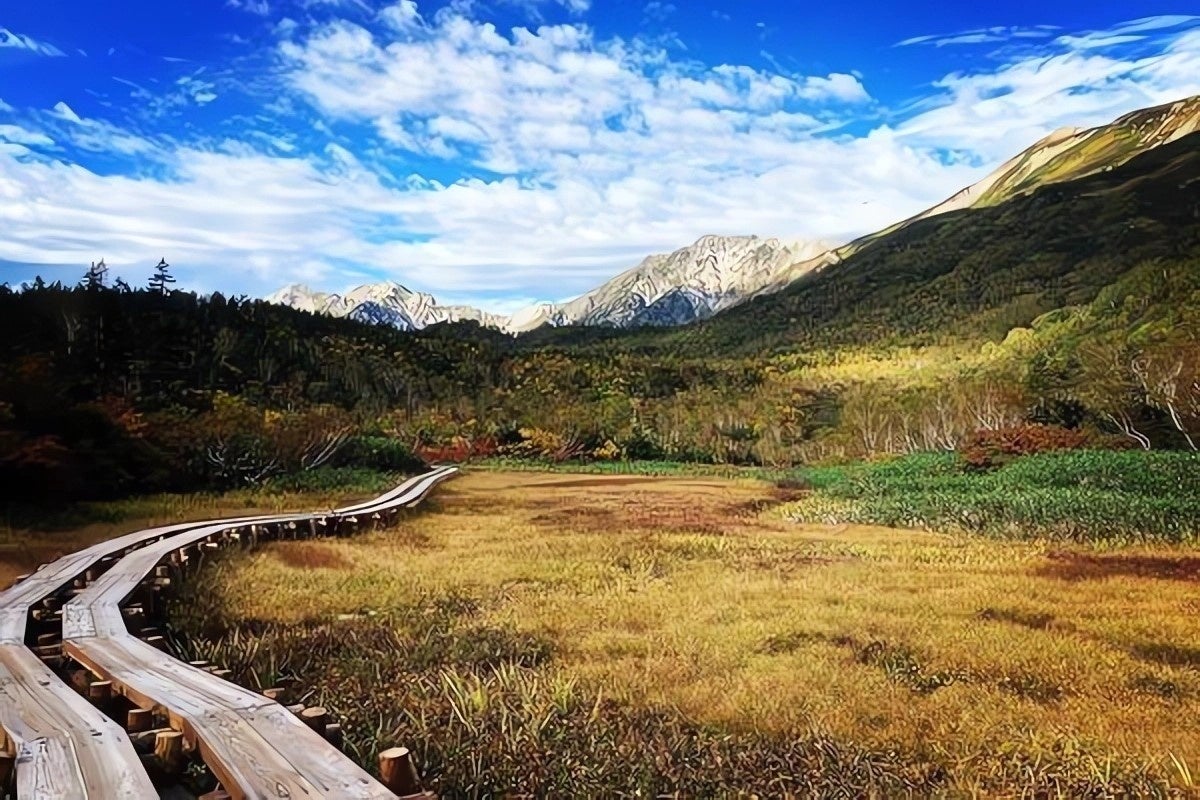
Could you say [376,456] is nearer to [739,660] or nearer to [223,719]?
[739,660]

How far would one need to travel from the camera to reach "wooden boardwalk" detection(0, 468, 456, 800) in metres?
4.00

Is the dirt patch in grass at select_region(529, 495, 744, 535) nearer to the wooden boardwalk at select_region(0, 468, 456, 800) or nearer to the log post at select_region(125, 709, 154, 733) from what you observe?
the wooden boardwalk at select_region(0, 468, 456, 800)

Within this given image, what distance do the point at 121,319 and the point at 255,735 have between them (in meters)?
56.5

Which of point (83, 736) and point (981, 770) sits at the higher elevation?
point (83, 736)

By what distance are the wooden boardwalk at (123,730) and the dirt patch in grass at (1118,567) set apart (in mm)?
11316

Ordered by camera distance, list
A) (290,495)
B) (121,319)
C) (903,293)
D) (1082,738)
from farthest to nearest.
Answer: (903,293) < (121,319) < (290,495) < (1082,738)

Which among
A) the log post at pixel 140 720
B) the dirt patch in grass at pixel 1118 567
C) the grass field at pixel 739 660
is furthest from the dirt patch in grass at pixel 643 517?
the log post at pixel 140 720

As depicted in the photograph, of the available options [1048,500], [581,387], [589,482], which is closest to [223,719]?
[1048,500]

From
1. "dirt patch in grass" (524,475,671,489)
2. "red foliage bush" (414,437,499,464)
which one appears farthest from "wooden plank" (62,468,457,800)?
"red foliage bush" (414,437,499,464)

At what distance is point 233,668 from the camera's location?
7.59 metres

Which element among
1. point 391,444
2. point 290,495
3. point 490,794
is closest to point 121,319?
point 391,444

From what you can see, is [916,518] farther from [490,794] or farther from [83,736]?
[83,736]

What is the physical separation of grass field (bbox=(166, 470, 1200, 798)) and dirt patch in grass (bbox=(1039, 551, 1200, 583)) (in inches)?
3.7

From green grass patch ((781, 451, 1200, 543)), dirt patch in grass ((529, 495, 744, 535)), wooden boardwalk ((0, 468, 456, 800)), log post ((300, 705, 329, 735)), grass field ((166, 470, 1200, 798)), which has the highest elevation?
wooden boardwalk ((0, 468, 456, 800))
